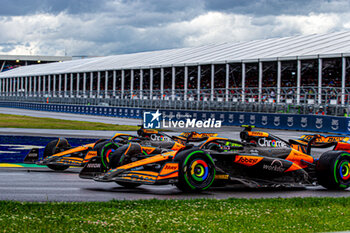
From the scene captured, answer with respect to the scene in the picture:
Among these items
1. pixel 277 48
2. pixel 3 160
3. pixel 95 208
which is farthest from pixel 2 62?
pixel 95 208

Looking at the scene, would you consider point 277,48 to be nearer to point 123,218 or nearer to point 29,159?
point 29,159

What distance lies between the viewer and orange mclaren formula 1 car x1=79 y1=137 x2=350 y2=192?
28.5 feet

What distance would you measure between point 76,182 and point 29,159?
3012 mm

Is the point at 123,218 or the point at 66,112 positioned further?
the point at 66,112

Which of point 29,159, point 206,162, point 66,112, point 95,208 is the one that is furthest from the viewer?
point 66,112

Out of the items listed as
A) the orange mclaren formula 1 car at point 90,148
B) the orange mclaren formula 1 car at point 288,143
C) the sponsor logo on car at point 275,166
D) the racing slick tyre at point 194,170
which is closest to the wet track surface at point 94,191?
the racing slick tyre at point 194,170

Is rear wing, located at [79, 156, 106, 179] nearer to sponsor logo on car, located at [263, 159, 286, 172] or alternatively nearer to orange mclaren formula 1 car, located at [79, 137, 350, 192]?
orange mclaren formula 1 car, located at [79, 137, 350, 192]

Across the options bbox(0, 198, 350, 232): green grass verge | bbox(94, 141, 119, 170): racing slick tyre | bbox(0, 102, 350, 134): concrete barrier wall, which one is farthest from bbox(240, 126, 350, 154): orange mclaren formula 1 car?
bbox(0, 102, 350, 134): concrete barrier wall

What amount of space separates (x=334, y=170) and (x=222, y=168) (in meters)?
2.20

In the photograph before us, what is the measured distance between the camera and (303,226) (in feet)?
20.9

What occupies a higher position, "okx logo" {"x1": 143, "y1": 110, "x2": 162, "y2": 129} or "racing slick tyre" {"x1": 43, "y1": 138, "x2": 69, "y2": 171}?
"okx logo" {"x1": 143, "y1": 110, "x2": 162, "y2": 129}

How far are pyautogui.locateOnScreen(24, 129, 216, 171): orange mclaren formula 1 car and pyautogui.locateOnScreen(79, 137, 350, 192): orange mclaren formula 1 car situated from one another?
1.28 metres

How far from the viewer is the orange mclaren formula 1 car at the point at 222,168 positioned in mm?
8695

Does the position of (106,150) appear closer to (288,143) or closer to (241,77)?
(288,143)
